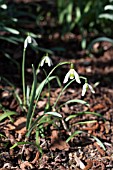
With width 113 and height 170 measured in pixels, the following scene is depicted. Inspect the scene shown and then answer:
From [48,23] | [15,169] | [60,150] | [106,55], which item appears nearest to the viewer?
[15,169]

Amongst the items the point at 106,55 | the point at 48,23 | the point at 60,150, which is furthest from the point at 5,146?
the point at 48,23

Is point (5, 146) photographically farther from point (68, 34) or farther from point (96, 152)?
point (68, 34)

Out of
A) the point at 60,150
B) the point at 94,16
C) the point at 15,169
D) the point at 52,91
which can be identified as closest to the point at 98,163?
the point at 60,150

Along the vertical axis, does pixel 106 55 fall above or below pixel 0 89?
above

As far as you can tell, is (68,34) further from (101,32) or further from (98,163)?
(98,163)

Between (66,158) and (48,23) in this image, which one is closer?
(66,158)

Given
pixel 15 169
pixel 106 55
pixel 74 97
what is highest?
pixel 106 55

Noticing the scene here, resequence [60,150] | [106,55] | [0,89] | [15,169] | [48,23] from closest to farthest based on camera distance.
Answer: [15,169], [60,150], [0,89], [106,55], [48,23]

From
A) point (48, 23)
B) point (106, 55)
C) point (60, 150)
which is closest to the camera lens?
point (60, 150)

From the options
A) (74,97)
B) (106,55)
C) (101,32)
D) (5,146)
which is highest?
(101,32)
